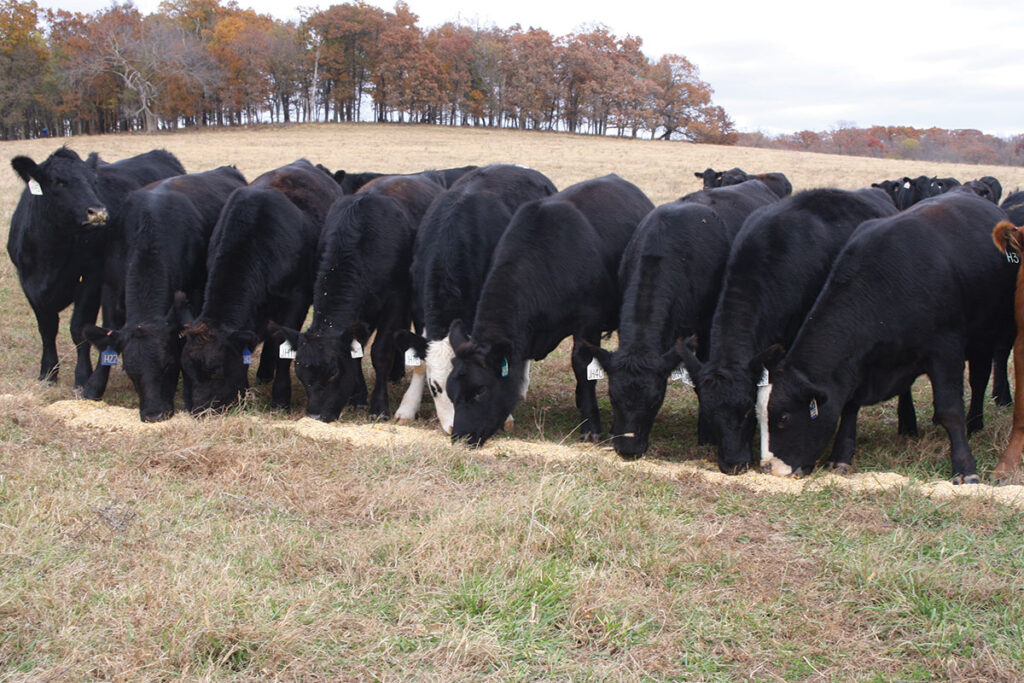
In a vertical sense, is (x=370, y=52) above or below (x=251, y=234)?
above

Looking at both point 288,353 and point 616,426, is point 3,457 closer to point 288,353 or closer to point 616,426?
point 288,353

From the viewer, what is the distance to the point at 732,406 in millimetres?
6445

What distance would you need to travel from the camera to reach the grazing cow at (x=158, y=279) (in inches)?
304

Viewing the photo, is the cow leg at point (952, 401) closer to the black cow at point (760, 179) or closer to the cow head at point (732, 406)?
the cow head at point (732, 406)

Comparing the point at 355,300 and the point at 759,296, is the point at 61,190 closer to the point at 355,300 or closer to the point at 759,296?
the point at 355,300

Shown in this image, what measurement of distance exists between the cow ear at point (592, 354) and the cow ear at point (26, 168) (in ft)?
18.3

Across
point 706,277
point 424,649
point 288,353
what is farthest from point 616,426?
point 424,649

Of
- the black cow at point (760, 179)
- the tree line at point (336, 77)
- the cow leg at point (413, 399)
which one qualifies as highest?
the tree line at point (336, 77)

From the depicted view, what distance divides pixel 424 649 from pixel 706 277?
476 centimetres

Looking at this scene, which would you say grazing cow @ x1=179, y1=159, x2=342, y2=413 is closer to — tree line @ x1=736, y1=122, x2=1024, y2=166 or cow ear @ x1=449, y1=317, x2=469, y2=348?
cow ear @ x1=449, y1=317, x2=469, y2=348

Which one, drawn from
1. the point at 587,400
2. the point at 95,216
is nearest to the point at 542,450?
the point at 587,400

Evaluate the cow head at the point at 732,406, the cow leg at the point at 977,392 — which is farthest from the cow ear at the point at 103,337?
the cow leg at the point at 977,392

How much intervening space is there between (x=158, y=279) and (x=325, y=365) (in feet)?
6.08

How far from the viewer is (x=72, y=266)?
8930 mm
